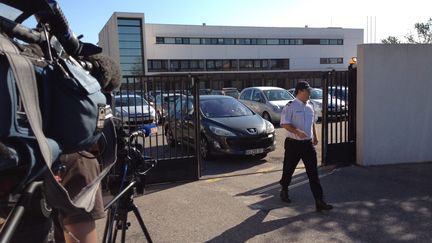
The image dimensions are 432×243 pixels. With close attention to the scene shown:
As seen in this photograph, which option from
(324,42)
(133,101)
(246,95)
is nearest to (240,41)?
(324,42)

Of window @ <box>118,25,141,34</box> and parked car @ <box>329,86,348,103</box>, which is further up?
window @ <box>118,25,141,34</box>

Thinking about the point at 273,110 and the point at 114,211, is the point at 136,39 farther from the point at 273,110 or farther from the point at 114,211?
the point at 114,211

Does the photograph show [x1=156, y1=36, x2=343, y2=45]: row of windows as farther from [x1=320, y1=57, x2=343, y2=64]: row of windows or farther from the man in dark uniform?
the man in dark uniform

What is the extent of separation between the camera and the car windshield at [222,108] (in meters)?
10.2

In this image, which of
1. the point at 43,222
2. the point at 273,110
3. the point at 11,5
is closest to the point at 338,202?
the point at 43,222

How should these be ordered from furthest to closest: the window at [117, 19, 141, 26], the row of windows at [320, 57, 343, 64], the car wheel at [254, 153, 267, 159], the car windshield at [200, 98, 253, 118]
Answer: the row of windows at [320, 57, 343, 64] → the window at [117, 19, 141, 26] → the car windshield at [200, 98, 253, 118] → the car wheel at [254, 153, 267, 159]

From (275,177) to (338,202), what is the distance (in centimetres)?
184

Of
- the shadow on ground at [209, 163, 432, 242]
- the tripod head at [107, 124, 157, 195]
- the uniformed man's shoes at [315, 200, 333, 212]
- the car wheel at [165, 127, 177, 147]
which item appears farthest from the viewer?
the car wheel at [165, 127, 177, 147]

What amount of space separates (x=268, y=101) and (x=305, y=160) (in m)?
11.4

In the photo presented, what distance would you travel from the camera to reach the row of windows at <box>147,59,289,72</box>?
189ft

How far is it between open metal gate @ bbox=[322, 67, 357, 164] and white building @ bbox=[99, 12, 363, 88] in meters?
42.9

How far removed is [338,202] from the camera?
609 centimetres

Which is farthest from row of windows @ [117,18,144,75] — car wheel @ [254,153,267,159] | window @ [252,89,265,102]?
car wheel @ [254,153,267,159]

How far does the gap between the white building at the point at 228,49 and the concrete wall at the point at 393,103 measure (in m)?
42.8
